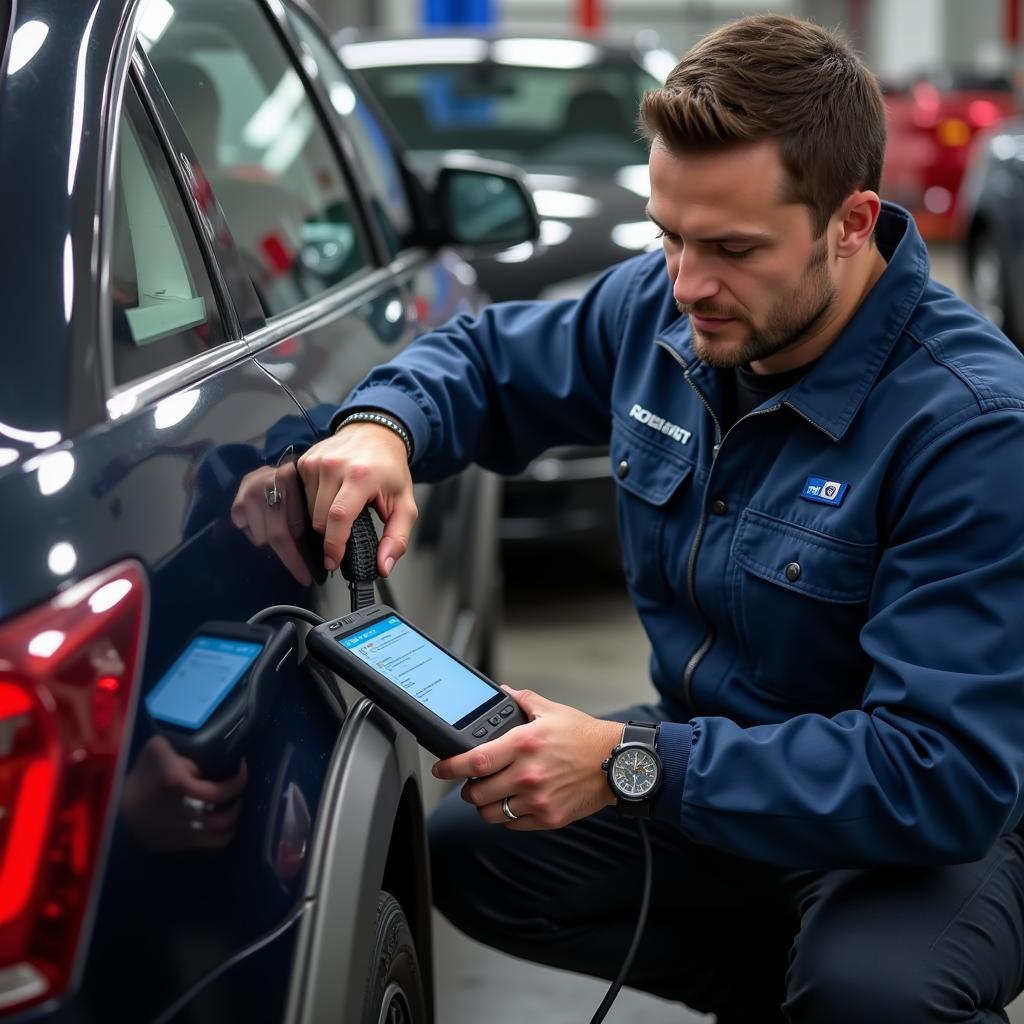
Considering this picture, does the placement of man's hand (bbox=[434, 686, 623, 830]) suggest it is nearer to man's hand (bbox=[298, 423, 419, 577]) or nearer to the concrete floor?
man's hand (bbox=[298, 423, 419, 577])

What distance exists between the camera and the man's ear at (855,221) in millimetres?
1640

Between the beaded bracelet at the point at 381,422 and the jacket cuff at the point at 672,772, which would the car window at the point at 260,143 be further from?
the jacket cuff at the point at 672,772

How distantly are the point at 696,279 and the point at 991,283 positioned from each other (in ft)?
18.8

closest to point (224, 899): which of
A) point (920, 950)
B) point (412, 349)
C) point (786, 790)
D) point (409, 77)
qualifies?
point (786, 790)

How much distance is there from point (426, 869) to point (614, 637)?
2415 mm

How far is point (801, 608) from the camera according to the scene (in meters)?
1.64

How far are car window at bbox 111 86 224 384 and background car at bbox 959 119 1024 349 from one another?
5.40 meters

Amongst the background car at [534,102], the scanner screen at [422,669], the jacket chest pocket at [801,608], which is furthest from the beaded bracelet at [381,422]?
the background car at [534,102]

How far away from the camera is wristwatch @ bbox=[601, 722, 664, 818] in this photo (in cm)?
148

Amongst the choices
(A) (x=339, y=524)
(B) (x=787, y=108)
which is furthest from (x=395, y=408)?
(B) (x=787, y=108)

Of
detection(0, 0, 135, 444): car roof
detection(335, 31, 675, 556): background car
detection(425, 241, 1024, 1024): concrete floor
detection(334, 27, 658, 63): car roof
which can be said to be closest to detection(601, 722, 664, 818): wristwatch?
detection(425, 241, 1024, 1024): concrete floor

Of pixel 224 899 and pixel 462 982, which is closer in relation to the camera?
pixel 224 899

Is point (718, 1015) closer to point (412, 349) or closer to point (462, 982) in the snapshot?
point (462, 982)

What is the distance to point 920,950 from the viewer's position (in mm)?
1547
